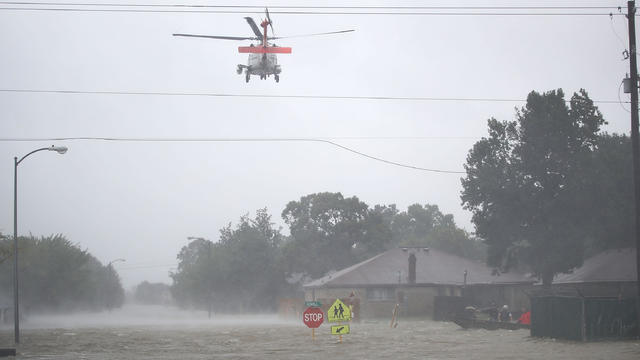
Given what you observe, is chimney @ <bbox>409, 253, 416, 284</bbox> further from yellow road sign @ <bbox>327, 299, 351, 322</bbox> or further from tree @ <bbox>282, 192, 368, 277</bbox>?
yellow road sign @ <bbox>327, 299, 351, 322</bbox>

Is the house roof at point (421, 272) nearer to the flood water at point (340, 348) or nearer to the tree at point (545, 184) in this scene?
the tree at point (545, 184)

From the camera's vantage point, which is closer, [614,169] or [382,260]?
[614,169]

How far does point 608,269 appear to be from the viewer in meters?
62.3

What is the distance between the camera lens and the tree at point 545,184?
61.6 meters

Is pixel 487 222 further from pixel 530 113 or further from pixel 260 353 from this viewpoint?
pixel 260 353

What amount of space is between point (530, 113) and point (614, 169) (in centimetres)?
824

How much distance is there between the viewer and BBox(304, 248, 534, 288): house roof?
6769 centimetres

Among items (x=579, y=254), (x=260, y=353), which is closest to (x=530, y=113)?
(x=579, y=254)

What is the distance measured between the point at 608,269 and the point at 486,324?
28211mm

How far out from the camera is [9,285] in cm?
6925

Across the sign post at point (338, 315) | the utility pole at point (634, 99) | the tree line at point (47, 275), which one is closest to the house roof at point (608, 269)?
the utility pole at point (634, 99)

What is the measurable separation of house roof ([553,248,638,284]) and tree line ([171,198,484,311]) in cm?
3408

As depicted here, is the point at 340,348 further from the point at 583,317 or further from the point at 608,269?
the point at 608,269

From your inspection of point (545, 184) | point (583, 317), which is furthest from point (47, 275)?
point (583, 317)
